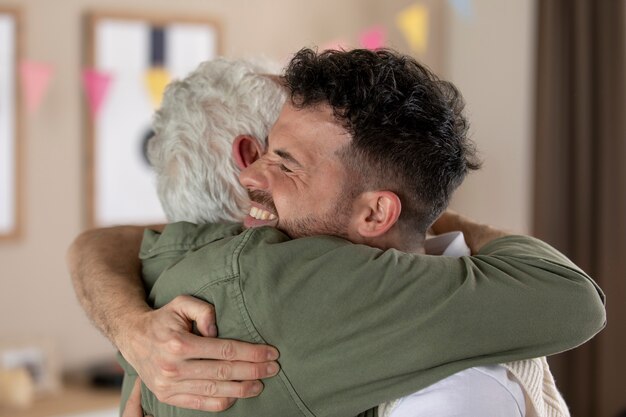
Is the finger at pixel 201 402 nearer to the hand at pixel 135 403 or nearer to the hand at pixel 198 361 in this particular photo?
the hand at pixel 198 361

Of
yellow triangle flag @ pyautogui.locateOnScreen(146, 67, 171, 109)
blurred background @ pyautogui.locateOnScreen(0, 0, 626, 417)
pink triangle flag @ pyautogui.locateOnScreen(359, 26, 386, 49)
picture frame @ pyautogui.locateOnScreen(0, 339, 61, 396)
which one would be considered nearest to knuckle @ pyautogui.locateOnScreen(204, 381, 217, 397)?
blurred background @ pyautogui.locateOnScreen(0, 0, 626, 417)

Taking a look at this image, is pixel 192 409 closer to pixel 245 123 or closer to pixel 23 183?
pixel 245 123

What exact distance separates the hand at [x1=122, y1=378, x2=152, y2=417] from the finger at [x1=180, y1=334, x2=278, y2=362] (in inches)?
11.1

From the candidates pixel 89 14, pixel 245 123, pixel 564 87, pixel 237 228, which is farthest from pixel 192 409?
pixel 89 14

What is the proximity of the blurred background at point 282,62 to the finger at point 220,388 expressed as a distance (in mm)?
2251

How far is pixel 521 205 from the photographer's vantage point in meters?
3.66

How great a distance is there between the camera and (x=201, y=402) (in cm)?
119

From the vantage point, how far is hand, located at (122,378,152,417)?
1.42 m

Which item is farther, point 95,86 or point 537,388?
point 95,86

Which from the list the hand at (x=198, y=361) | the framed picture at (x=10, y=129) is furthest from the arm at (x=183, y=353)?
the framed picture at (x=10, y=129)

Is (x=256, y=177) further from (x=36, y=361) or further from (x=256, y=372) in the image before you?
(x=36, y=361)

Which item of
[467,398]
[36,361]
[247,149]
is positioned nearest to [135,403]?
[247,149]

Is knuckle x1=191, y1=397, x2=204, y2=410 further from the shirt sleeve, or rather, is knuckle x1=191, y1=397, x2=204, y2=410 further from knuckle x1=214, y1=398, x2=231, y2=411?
the shirt sleeve

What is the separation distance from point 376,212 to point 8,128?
268 centimetres
